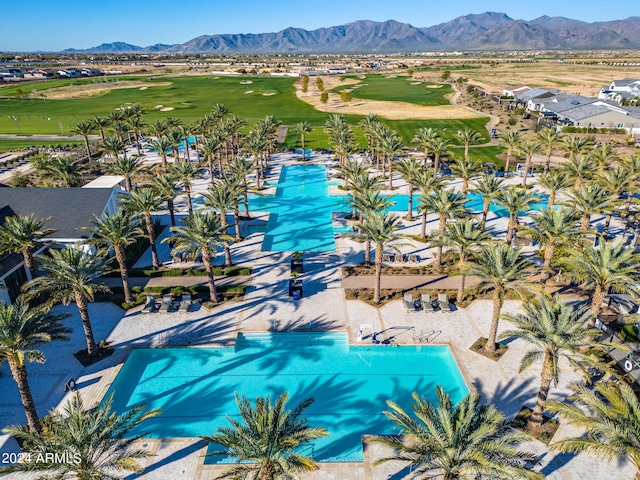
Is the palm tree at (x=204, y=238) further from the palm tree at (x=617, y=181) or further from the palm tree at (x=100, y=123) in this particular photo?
the palm tree at (x=100, y=123)

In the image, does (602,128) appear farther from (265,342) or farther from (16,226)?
(16,226)

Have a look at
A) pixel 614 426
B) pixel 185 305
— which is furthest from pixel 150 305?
pixel 614 426

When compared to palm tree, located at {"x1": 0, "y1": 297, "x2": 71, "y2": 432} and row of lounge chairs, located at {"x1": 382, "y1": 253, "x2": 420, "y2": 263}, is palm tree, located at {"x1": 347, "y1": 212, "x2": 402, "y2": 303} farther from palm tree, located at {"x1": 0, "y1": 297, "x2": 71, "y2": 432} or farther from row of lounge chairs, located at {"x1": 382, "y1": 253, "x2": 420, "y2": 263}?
palm tree, located at {"x1": 0, "y1": 297, "x2": 71, "y2": 432}

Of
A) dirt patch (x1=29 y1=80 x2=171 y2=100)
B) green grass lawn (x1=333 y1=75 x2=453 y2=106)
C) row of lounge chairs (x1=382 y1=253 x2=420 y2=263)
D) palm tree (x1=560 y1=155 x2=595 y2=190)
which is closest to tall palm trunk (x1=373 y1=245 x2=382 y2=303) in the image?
row of lounge chairs (x1=382 y1=253 x2=420 y2=263)

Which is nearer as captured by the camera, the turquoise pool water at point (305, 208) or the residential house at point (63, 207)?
the residential house at point (63, 207)

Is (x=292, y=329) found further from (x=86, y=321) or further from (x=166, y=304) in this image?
(x=86, y=321)

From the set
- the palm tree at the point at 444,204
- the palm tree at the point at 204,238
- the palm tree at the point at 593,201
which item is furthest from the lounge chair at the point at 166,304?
the palm tree at the point at 593,201

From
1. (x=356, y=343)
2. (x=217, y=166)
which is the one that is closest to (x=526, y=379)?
(x=356, y=343)
